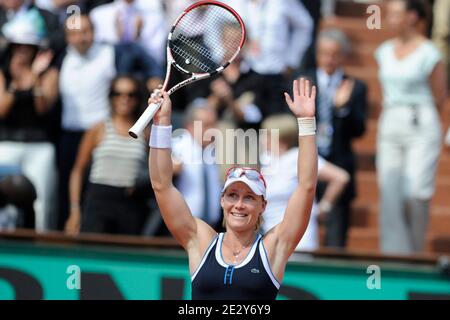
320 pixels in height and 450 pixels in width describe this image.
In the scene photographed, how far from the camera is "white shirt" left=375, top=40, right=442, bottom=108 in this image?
866 centimetres

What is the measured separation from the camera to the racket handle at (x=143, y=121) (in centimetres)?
489

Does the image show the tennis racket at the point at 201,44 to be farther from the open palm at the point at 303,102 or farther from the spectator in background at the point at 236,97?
the spectator in background at the point at 236,97

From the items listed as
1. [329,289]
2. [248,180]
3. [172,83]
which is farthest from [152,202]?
[248,180]

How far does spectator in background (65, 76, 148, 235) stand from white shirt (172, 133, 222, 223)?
30 centimetres

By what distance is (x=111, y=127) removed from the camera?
8.54m

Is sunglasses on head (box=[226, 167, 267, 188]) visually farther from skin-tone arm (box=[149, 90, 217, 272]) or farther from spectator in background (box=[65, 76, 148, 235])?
spectator in background (box=[65, 76, 148, 235])

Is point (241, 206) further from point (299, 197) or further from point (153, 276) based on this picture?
point (153, 276)

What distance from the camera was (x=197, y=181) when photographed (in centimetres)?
839

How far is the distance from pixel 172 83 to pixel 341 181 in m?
1.44

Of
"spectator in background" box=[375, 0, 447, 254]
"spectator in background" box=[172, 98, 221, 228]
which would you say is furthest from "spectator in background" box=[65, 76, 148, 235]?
"spectator in background" box=[375, 0, 447, 254]

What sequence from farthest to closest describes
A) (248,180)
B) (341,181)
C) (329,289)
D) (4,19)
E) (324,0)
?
(324,0)
(4,19)
(341,181)
(329,289)
(248,180)

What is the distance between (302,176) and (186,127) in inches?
137

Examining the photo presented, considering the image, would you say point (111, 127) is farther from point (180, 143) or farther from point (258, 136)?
point (258, 136)

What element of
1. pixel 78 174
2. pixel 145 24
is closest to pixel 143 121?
pixel 78 174
